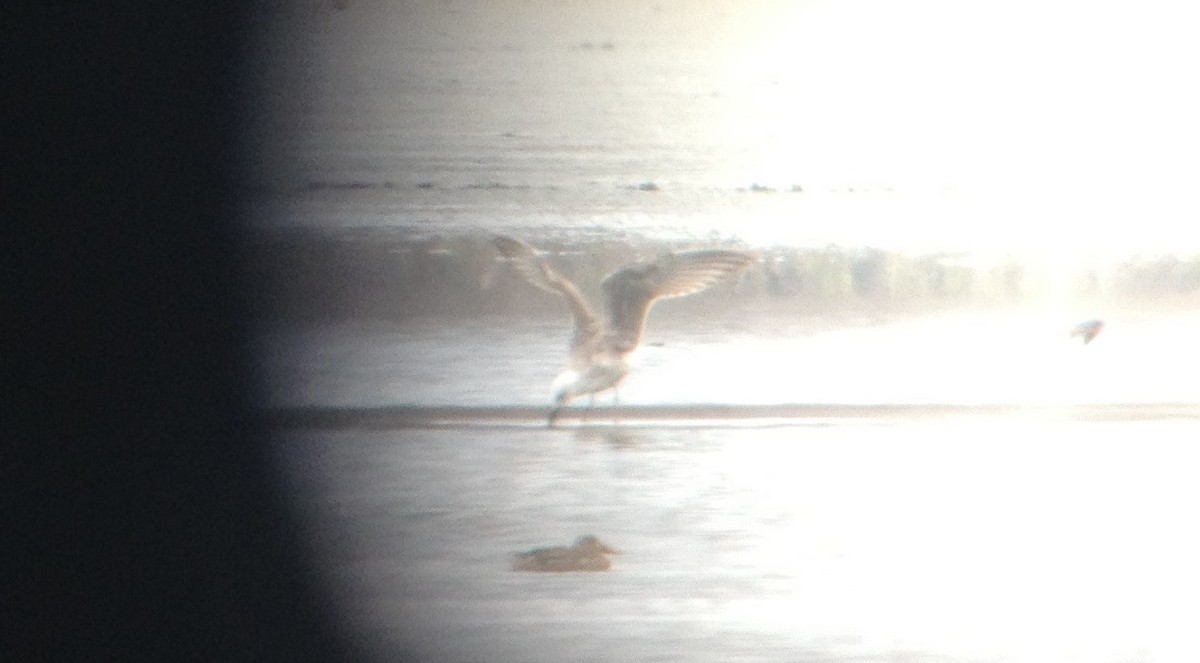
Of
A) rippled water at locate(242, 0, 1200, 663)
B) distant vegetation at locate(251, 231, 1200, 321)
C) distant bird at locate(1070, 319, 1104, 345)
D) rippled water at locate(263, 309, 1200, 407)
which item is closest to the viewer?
rippled water at locate(242, 0, 1200, 663)

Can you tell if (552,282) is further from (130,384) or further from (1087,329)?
(1087,329)

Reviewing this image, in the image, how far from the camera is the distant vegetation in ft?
26.7

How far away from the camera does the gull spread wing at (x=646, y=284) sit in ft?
20.9

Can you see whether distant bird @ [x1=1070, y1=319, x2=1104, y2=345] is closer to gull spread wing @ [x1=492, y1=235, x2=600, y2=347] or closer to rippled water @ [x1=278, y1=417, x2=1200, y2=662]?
rippled water @ [x1=278, y1=417, x2=1200, y2=662]

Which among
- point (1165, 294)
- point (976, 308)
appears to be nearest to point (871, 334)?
point (976, 308)

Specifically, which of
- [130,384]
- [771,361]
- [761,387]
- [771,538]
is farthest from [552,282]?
[771,538]

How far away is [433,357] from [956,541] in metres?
2.88

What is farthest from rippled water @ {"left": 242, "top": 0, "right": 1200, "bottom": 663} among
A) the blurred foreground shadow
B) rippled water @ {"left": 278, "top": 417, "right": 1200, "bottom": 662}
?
the blurred foreground shadow

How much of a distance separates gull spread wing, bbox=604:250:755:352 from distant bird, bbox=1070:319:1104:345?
187 centimetres

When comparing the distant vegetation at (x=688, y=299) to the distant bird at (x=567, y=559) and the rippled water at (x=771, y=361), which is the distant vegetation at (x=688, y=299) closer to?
the rippled water at (x=771, y=361)

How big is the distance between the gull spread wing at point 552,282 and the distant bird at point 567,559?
5.59 ft

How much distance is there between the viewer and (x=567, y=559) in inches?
185

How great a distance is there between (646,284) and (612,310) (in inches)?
6.2

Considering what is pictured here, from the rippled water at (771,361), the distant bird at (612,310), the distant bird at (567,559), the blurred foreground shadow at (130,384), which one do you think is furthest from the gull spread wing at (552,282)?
the distant bird at (567,559)
